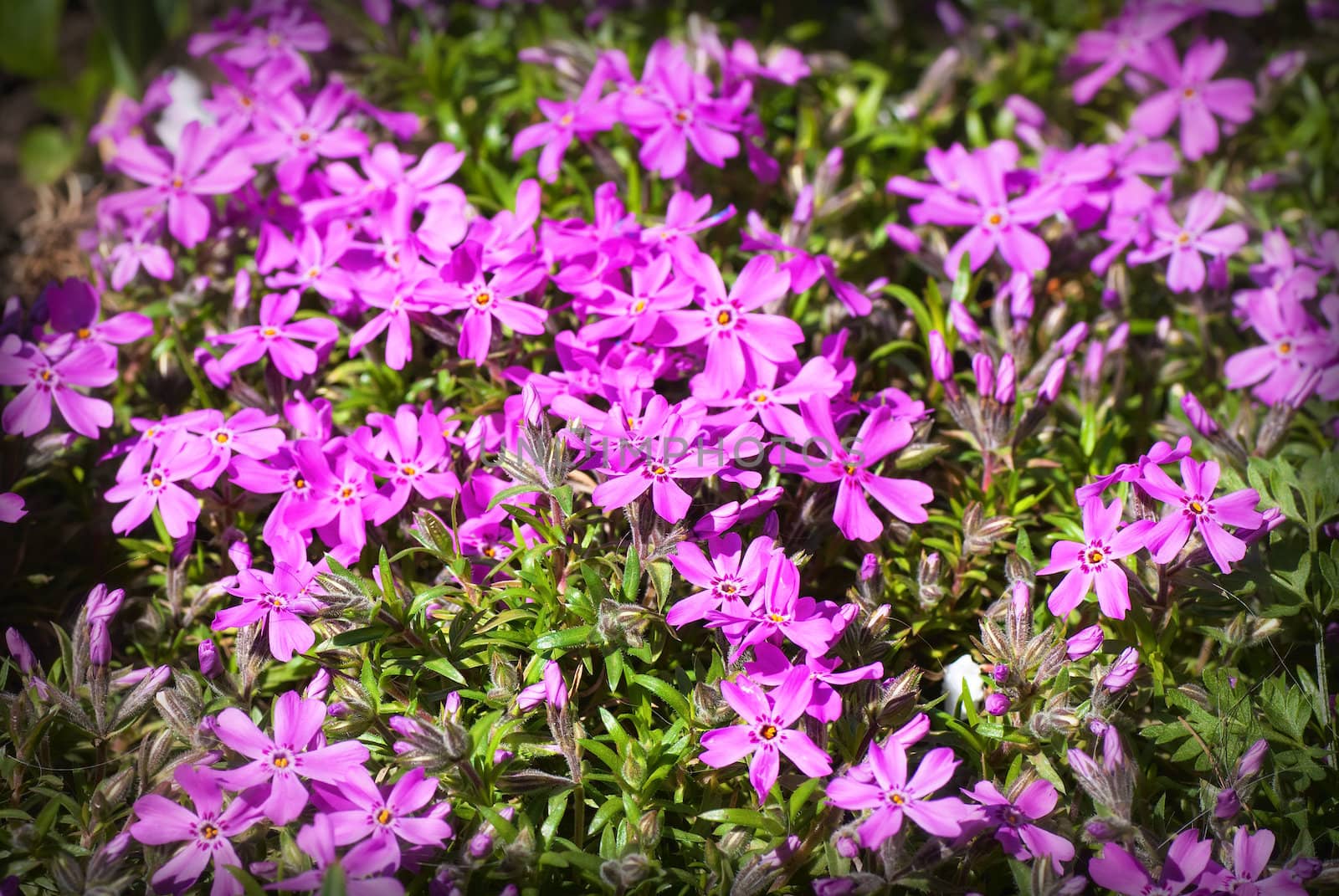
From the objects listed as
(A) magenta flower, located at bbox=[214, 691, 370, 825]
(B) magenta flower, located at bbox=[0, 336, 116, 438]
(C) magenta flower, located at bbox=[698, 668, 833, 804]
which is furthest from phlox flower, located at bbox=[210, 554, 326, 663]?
(C) magenta flower, located at bbox=[698, 668, 833, 804]

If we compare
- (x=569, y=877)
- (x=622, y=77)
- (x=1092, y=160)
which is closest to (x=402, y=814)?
(x=569, y=877)

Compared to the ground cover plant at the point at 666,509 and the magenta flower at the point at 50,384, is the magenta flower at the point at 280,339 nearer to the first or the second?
the ground cover plant at the point at 666,509

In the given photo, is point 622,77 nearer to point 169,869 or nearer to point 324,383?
point 324,383

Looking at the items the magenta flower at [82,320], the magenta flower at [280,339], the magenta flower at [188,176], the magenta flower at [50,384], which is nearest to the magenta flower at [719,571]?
the magenta flower at [280,339]

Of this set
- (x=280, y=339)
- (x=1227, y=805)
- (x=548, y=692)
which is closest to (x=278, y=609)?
(x=548, y=692)

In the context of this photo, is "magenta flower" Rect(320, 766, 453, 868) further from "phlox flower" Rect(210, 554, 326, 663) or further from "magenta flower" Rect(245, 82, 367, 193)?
"magenta flower" Rect(245, 82, 367, 193)
